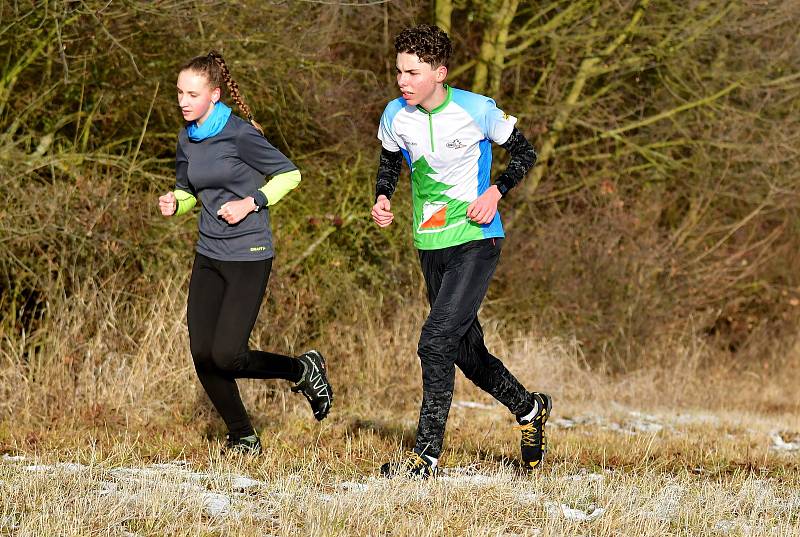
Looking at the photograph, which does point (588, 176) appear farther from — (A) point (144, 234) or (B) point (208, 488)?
(B) point (208, 488)

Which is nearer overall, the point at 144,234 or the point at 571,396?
the point at 144,234

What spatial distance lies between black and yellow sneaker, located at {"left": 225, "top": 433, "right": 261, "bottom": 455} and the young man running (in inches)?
32.3

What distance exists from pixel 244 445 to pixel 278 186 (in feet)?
4.39

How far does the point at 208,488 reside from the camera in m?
5.10

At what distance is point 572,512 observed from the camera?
4.86 metres

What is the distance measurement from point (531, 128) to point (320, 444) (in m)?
6.51

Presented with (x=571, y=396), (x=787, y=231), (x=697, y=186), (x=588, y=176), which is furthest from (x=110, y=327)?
(x=787, y=231)

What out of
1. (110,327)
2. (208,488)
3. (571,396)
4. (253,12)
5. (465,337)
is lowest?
(571,396)

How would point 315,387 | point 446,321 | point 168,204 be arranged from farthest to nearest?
point 315,387
point 168,204
point 446,321

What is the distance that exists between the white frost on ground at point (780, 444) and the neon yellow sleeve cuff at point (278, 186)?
3.89 meters

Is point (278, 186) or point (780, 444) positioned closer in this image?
point (278, 186)

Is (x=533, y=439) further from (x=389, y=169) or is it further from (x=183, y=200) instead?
(x=183, y=200)

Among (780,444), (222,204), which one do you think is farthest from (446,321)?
(780,444)

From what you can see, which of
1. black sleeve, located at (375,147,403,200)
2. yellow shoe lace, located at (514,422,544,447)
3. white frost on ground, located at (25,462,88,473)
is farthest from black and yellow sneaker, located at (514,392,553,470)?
white frost on ground, located at (25,462,88,473)
